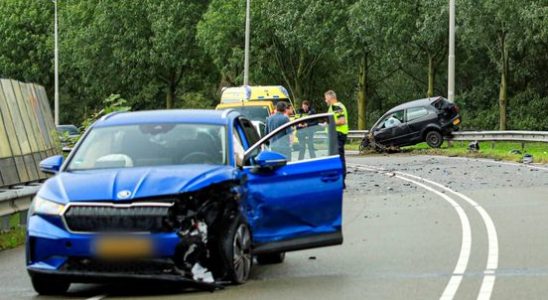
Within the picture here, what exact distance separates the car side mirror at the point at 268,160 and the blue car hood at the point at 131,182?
0.50 meters

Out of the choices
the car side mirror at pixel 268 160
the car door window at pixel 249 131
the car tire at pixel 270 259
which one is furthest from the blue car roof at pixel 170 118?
the car tire at pixel 270 259

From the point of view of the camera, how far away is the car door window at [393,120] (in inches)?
1571

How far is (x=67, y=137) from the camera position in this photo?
22.1 meters

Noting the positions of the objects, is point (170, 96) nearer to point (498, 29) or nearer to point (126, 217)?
point (498, 29)

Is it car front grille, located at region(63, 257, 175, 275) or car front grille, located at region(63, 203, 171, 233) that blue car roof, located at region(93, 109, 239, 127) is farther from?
car front grille, located at region(63, 257, 175, 275)

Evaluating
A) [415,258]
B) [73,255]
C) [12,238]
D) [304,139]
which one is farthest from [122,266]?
[12,238]

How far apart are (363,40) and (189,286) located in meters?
45.2

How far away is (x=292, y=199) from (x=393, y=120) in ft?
98.2

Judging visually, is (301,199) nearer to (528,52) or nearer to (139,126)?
(139,126)

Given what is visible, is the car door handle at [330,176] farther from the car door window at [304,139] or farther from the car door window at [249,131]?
the car door window at [249,131]

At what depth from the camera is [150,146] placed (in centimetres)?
1032

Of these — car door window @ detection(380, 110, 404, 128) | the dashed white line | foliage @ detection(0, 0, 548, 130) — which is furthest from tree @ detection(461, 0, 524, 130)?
the dashed white line

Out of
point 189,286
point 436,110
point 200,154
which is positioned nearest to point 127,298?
point 189,286

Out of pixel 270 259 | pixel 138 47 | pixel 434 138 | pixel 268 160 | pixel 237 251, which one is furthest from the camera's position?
pixel 138 47
